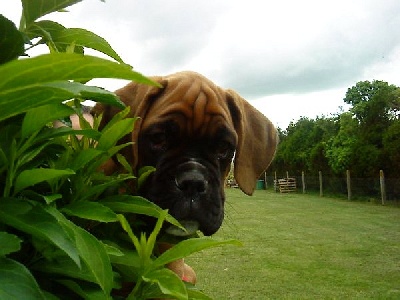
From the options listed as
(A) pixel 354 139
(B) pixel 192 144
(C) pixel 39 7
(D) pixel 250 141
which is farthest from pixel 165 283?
(A) pixel 354 139

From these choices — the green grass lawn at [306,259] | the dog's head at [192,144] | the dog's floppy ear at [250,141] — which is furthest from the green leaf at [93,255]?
the green grass lawn at [306,259]

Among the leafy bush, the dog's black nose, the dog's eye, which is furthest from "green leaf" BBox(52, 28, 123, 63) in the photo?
the dog's eye

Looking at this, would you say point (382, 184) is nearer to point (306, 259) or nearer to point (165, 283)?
point (306, 259)

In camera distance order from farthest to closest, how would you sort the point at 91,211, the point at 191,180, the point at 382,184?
1. the point at 382,184
2. the point at 191,180
3. the point at 91,211

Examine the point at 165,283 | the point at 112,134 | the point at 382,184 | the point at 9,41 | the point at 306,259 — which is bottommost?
the point at 306,259

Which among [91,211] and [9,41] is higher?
[9,41]

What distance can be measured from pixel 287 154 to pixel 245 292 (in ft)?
102

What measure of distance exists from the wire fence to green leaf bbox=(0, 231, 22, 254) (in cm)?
2610

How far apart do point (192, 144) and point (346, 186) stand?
29976mm

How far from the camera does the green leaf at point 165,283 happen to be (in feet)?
3.02

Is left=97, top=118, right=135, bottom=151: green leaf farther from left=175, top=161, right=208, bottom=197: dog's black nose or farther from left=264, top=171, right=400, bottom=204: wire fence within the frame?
left=264, top=171, right=400, bottom=204: wire fence

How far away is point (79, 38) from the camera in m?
1.07

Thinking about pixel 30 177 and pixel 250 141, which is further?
pixel 250 141

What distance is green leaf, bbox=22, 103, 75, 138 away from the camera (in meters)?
0.77
